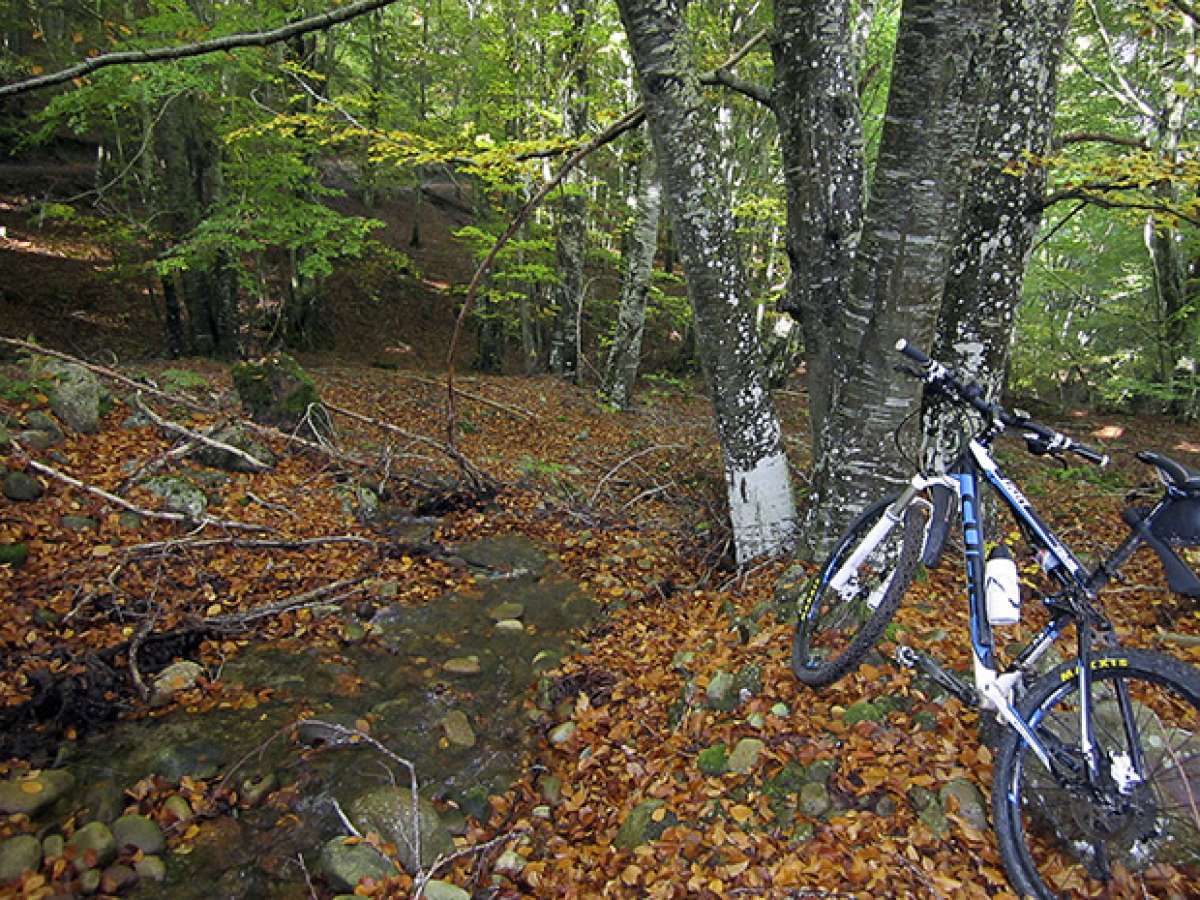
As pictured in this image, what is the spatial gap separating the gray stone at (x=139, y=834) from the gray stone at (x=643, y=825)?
2.35 meters

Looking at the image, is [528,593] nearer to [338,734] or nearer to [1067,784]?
[338,734]

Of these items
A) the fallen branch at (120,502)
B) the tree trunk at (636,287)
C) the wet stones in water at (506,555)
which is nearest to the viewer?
the fallen branch at (120,502)

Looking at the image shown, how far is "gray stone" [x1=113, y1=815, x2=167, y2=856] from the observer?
3400mm

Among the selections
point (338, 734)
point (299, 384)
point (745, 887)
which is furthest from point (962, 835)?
point (299, 384)

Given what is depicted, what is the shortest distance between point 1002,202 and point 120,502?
25.8ft

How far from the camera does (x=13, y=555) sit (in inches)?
206

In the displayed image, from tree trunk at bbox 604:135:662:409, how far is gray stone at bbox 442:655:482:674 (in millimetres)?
8864

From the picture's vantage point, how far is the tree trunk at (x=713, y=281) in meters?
4.78

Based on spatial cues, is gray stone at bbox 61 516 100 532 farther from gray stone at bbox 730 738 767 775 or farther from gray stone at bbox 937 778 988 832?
gray stone at bbox 937 778 988 832

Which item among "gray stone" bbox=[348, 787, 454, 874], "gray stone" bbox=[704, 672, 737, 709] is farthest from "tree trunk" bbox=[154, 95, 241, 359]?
"gray stone" bbox=[704, 672, 737, 709]

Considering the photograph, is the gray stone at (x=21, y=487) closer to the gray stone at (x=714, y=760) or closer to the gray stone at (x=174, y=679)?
the gray stone at (x=174, y=679)

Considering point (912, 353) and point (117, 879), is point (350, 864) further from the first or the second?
point (912, 353)

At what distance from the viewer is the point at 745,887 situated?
9.40ft

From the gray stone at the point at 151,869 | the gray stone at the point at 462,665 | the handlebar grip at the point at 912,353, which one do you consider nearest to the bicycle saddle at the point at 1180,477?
the handlebar grip at the point at 912,353
